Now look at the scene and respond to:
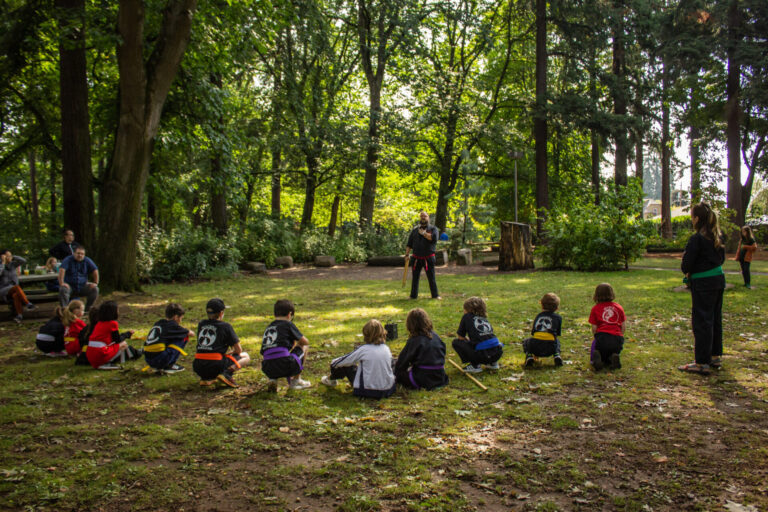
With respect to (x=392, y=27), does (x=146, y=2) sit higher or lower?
lower

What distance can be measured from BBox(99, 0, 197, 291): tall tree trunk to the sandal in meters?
11.7

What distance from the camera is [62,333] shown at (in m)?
7.04

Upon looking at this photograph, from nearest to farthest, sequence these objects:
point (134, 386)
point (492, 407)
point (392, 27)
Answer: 1. point (492, 407)
2. point (134, 386)
3. point (392, 27)

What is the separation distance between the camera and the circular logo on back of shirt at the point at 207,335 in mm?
5484

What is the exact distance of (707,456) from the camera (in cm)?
369

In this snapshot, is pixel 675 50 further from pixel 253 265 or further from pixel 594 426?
pixel 594 426

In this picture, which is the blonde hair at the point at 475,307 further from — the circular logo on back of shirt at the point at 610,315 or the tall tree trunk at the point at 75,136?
the tall tree trunk at the point at 75,136

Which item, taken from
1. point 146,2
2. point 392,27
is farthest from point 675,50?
point 146,2

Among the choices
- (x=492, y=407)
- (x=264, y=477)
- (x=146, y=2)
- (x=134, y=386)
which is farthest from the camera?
(x=146, y=2)

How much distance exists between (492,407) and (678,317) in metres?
5.77

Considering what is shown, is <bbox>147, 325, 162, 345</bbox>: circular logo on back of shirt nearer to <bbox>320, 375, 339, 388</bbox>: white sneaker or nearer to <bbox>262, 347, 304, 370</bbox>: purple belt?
<bbox>262, 347, 304, 370</bbox>: purple belt

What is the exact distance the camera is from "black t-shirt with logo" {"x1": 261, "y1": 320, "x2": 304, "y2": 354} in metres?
5.36

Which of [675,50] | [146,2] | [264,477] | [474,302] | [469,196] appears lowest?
[264,477]

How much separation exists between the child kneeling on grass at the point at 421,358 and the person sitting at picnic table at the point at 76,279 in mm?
7554
